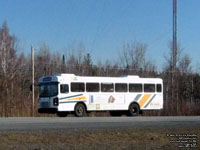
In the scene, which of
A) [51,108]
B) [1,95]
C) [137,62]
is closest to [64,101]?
[51,108]

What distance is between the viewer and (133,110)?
105 feet

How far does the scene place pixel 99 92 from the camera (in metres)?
30.2

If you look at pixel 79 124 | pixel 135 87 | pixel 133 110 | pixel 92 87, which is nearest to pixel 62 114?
pixel 92 87

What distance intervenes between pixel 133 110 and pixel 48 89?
6953 millimetres

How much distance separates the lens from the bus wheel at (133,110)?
31797 mm

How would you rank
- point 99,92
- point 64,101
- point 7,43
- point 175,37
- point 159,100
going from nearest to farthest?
point 64,101
point 99,92
point 159,100
point 175,37
point 7,43

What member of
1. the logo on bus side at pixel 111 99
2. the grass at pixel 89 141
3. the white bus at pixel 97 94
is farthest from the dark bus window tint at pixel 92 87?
the grass at pixel 89 141

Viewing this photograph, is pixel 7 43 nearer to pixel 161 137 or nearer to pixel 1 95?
pixel 1 95

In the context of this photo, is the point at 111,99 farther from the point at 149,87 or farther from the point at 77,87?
the point at 149,87

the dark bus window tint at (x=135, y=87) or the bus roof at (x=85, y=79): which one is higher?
the bus roof at (x=85, y=79)

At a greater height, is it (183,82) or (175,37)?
(175,37)

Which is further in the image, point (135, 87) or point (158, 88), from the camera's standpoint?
point (158, 88)

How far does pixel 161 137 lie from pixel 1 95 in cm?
2236

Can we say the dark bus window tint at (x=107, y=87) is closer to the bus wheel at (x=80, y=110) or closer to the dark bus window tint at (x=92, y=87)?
the dark bus window tint at (x=92, y=87)
